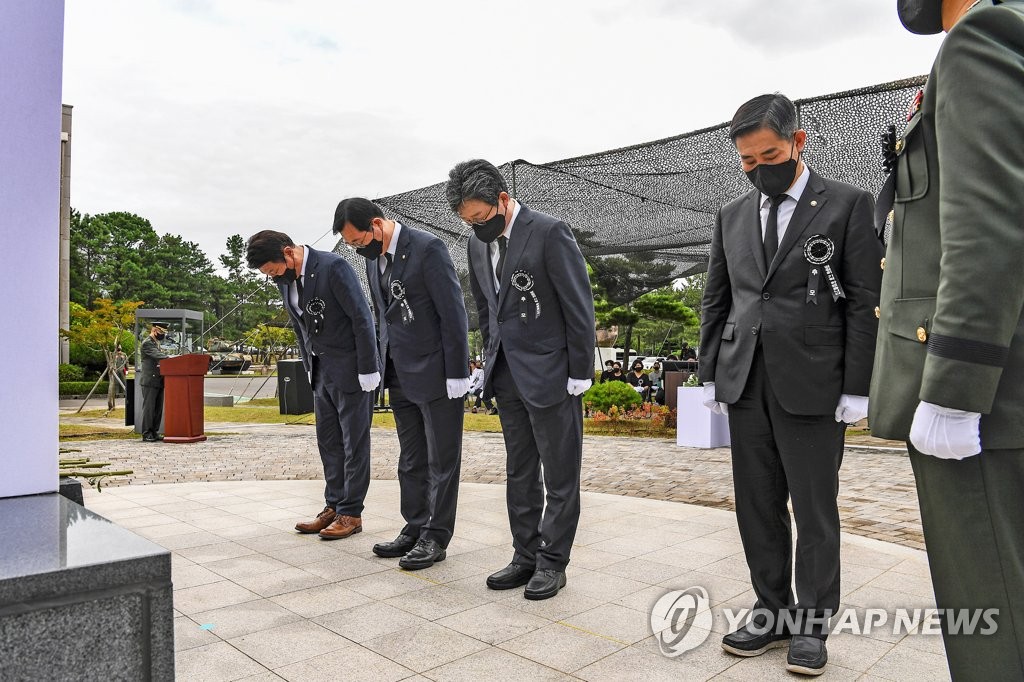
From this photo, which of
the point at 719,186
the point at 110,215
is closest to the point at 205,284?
the point at 110,215

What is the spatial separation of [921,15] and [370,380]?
3686 millimetres

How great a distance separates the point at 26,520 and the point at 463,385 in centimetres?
260

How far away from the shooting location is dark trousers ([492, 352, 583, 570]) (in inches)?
150

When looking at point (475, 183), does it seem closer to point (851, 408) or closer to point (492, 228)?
point (492, 228)

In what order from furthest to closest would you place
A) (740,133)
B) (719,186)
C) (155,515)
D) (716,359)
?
(719,186)
(155,515)
(716,359)
(740,133)

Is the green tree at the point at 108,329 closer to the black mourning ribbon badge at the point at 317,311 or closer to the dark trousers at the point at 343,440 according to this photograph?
the dark trousers at the point at 343,440

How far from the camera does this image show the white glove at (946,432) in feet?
5.24

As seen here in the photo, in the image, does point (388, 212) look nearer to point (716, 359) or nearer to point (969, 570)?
point (716, 359)

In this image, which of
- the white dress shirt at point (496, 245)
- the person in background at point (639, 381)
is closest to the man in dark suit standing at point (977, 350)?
the white dress shirt at point (496, 245)

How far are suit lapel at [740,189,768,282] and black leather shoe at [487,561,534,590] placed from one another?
1.95 m

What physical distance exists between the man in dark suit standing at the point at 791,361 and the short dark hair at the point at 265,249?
3106 mm

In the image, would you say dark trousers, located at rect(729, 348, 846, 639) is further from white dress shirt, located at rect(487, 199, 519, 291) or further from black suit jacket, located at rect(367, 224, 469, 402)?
black suit jacket, located at rect(367, 224, 469, 402)

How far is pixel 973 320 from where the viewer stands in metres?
1.58

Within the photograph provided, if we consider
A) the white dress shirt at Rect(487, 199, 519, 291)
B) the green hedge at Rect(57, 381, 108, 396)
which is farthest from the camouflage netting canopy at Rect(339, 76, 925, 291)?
the green hedge at Rect(57, 381, 108, 396)
